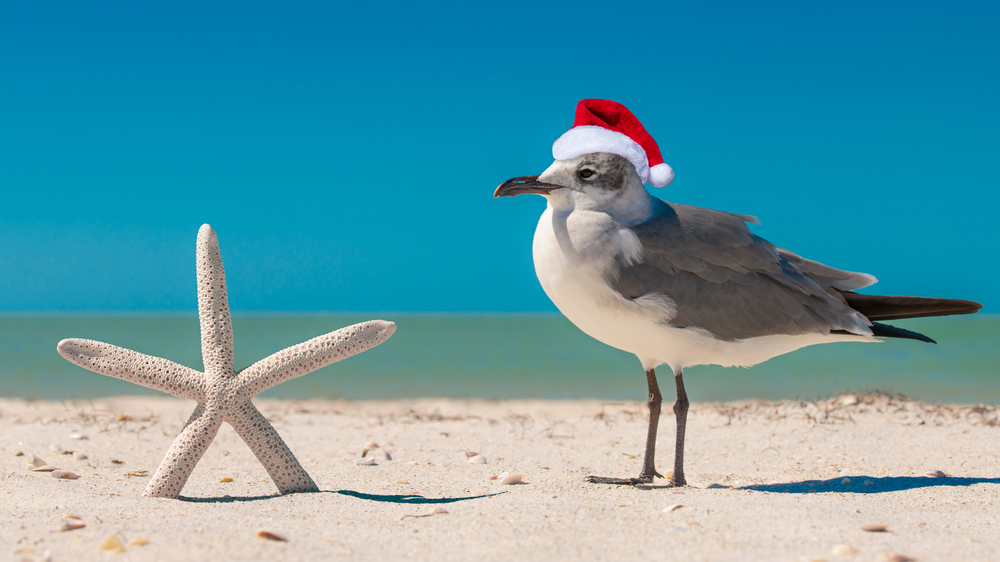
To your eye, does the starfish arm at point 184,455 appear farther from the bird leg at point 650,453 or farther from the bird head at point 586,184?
the bird leg at point 650,453

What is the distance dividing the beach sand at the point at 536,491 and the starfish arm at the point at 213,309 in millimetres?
819

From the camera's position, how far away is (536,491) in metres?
4.20

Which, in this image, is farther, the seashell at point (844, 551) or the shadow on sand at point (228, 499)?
the shadow on sand at point (228, 499)

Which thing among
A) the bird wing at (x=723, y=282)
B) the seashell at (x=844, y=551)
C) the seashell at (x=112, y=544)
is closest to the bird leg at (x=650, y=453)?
the bird wing at (x=723, y=282)

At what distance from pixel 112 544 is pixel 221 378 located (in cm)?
146

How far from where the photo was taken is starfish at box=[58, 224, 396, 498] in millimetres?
4141

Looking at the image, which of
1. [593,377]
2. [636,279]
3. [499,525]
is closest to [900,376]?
[593,377]

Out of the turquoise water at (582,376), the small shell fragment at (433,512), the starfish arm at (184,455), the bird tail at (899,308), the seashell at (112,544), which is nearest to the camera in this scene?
the seashell at (112,544)

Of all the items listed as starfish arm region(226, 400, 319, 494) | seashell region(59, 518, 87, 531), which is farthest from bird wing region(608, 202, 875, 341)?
seashell region(59, 518, 87, 531)

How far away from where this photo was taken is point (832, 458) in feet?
18.4

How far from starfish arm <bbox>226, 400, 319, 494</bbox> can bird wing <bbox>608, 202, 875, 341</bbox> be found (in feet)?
7.33

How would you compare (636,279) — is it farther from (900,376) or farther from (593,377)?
(900,376)

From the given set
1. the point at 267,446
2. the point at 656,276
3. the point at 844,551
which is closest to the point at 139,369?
the point at 267,446

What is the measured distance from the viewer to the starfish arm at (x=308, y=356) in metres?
4.18
